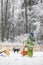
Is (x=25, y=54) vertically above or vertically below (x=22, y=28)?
below

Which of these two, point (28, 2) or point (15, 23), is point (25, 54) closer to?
point (15, 23)

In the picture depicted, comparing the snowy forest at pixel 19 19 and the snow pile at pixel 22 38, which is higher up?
the snowy forest at pixel 19 19

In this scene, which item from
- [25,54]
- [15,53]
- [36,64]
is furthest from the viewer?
[15,53]

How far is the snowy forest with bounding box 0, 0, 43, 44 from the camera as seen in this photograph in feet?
14.4

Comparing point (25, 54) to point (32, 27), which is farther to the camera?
point (32, 27)

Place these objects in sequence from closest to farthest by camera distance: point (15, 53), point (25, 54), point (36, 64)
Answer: point (36, 64) → point (25, 54) → point (15, 53)

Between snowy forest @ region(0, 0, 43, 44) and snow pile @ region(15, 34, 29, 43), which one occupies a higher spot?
snowy forest @ region(0, 0, 43, 44)

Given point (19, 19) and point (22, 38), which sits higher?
point (19, 19)

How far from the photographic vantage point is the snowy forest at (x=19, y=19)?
4395 mm

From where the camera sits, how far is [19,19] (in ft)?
14.5

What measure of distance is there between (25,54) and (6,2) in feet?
3.67

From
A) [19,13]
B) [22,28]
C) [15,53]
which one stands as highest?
[19,13]

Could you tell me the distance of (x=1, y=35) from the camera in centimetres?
442

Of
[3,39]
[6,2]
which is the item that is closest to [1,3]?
[6,2]
